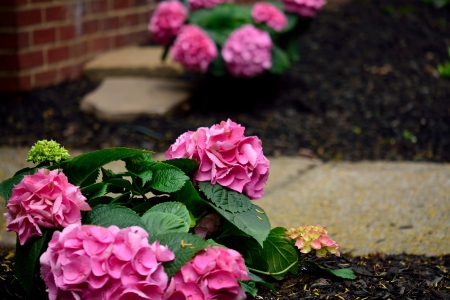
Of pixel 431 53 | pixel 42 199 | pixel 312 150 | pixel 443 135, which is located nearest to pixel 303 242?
pixel 42 199

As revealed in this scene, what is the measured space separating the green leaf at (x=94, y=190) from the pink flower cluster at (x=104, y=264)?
0.63 ft

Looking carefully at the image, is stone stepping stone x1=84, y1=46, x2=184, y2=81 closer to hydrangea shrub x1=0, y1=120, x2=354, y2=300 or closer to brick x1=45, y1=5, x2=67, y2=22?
brick x1=45, y1=5, x2=67, y2=22

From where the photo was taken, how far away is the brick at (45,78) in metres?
4.71

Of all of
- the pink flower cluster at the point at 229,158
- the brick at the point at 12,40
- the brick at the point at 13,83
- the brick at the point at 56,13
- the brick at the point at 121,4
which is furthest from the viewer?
the brick at the point at 121,4

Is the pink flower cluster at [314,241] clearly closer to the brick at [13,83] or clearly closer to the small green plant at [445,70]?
the brick at [13,83]

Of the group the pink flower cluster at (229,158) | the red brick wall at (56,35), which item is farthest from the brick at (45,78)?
the pink flower cluster at (229,158)

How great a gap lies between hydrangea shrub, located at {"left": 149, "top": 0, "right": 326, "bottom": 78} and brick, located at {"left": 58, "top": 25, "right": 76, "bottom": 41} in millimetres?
733

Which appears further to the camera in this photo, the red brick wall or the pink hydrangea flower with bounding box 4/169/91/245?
the red brick wall

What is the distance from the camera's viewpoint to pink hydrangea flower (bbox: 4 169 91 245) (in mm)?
1606

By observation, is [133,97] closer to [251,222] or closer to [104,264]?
[251,222]

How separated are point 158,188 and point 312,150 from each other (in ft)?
7.78

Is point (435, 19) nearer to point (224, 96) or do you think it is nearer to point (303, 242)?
point (224, 96)

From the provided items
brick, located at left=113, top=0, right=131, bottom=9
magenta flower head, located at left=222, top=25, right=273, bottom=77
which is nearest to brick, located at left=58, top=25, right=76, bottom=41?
brick, located at left=113, top=0, right=131, bottom=9

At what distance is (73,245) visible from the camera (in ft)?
4.98
